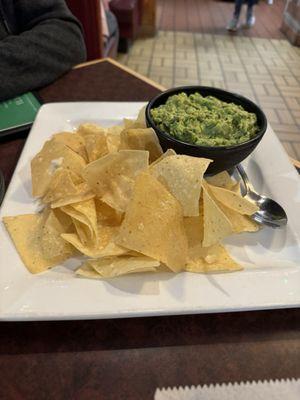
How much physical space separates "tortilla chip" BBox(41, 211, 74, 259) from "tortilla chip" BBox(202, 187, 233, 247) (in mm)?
265

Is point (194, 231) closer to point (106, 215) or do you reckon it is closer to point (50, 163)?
point (106, 215)

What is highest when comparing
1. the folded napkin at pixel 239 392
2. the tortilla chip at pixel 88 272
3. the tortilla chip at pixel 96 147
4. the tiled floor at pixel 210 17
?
the tortilla chip at pixel 96 147

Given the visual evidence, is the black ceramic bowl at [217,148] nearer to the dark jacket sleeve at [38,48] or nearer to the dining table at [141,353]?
the dining table at [141,353]

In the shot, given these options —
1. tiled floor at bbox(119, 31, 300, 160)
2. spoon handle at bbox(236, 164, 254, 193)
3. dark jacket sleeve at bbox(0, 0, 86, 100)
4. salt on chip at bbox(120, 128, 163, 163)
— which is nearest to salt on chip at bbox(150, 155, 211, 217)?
salt on chip at bbox(120, 128, 163, 163)

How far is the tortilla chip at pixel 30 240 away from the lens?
644 mm

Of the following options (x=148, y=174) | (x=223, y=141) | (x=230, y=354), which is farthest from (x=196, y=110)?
(x=230, y=354)

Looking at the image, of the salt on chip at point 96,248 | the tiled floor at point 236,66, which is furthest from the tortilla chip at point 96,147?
the tiled floor at point 236,66

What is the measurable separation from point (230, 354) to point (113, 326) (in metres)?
0.20

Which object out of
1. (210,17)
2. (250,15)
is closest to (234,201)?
(250,15)

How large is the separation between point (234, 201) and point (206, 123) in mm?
203

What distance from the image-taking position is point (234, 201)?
28.5 inches

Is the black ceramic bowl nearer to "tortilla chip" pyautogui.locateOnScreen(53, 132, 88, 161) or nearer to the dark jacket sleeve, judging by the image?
"tortilla chip" pyautogui.locateOnScreen(53, 132, 88, 161)

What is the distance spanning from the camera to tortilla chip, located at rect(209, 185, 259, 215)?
2.34 feet

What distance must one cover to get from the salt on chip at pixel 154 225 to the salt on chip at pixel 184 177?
15 mm
